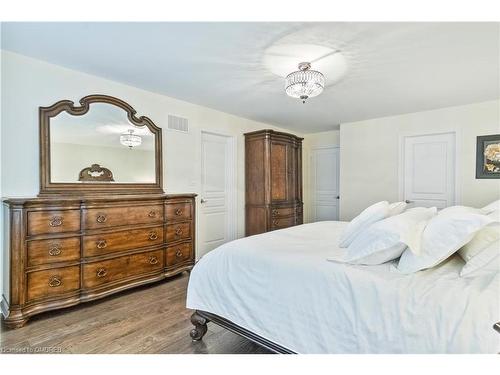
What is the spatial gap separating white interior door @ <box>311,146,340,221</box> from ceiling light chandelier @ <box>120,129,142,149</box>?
3894mm

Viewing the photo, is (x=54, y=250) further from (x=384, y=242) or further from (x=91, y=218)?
(x=384, y=242)

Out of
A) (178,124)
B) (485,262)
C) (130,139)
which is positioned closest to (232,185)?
(178,124)

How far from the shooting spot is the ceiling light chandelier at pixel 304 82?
7.78ft

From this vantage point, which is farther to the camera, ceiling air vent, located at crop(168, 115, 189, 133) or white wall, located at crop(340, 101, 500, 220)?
white wall, located at crop(340, 101, 500, 220)

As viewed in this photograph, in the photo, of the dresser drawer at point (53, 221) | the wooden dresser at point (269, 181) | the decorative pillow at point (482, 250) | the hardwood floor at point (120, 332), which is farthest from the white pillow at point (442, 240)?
the wooden dresser at point (269, 181)

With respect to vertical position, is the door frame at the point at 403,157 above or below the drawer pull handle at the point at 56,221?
above

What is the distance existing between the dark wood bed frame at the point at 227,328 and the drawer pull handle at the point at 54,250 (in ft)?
4.50

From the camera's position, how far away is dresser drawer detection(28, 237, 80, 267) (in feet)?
7.26

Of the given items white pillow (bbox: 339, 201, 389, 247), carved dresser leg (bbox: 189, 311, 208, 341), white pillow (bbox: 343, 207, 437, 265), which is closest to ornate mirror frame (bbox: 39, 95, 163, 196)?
carved dresser leg (bbox: 189, 311, 208, 341)

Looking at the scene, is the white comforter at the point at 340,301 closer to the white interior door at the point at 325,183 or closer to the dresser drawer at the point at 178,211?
the dresser drawer at the point at 178,211

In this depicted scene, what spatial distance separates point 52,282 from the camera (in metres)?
2.29

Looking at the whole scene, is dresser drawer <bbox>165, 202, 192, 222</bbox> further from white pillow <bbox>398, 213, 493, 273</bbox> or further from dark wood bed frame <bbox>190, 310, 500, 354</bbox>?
white pillow <bbox>398, 213, 493, 273</bbox>

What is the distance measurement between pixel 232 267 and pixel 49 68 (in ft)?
8.52

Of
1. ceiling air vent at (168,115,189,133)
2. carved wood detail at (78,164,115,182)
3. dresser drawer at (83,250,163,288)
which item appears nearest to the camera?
dresser drawer at (83,250,163,288)
